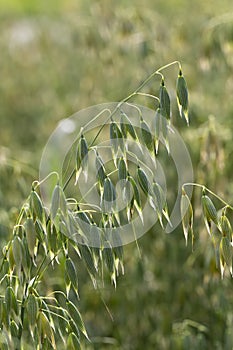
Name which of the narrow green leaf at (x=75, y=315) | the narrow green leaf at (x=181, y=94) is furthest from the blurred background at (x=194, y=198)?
the narrow green leaf at (x=181, y=94)

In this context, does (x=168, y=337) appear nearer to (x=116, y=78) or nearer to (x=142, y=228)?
(x=142, y=228)

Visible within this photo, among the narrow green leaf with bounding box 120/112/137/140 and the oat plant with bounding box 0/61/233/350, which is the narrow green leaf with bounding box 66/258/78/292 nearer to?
the oat plant with bounding box 0/61/233/350

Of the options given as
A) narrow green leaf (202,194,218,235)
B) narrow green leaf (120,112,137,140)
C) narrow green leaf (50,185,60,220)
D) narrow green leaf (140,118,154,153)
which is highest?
narrow green leaf (120,112,137,140)

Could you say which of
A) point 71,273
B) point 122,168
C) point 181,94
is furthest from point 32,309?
point 181,94

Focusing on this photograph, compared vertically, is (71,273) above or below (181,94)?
below

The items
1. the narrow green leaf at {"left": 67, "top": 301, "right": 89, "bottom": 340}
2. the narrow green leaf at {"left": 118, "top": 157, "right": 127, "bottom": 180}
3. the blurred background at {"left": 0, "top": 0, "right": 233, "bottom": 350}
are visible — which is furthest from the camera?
the blurred background at {"left": 0, "top": 0, "right": 233, "bottom": 350}

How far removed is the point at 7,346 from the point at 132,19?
2.14m

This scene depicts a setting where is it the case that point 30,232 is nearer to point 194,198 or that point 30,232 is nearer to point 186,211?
point 186,211

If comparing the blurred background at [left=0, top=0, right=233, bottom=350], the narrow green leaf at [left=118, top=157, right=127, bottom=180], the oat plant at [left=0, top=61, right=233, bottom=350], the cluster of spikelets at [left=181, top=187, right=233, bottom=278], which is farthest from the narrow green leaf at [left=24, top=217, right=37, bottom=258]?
the blurred background at [left=0, top=0, right=233, bottom=350]

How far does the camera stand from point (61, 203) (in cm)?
181

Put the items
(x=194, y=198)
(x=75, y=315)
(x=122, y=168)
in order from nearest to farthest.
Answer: (x=122, y=168), (x=75, y=315), (x=194, y=198)

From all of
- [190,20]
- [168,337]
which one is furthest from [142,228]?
[190,20]

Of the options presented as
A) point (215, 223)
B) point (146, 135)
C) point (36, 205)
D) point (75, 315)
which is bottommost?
point (75, 315)

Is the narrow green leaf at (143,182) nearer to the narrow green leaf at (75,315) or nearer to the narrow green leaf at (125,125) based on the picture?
the narrow green leaf at (125,125)
